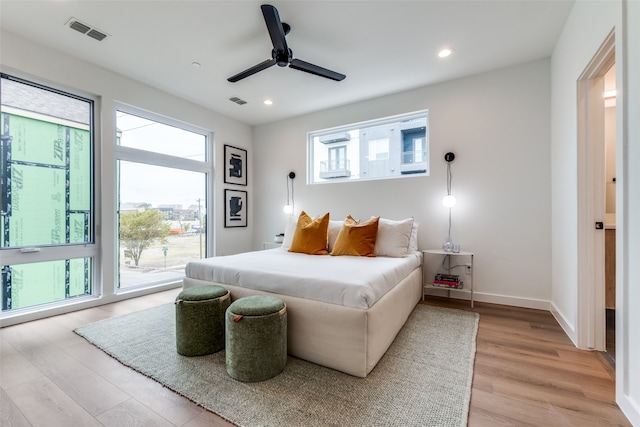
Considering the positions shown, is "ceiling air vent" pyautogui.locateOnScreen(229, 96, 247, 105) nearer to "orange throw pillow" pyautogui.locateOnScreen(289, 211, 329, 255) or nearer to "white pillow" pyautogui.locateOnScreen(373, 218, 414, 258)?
"orange throw pillow" pyautogui.locateOnScreen(289, 211, 329, 255)

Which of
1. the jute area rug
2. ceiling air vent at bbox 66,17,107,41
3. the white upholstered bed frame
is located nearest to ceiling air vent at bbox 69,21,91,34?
ceiling air vent at bbox 66,17,107,41

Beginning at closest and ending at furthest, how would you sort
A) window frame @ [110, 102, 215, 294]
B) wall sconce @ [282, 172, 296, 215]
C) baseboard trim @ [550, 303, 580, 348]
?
baseboard trim @ [550, 303, 580, 348] < window frame @ [110, 102, 215, 294] < wall sconce @ [282, 172, 296, 215]

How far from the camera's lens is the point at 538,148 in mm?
2953

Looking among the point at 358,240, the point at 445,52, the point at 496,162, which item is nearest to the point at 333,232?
the point at 358,240

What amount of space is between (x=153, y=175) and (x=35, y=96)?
135 centimetres

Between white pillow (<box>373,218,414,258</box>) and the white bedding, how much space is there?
0.44ft

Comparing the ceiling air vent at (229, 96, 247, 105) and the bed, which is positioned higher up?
the ceiling air vent at (229, 96, 247, 105)

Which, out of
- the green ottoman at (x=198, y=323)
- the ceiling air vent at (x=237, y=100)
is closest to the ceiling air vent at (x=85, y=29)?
the ceiling air vent at (x=237, y=100)

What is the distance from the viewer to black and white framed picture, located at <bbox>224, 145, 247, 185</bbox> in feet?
15.3

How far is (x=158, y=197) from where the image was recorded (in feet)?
12.6

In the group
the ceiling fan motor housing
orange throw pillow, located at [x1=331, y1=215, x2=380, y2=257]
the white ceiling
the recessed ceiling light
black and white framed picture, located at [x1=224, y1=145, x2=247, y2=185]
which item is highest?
the white ceiling

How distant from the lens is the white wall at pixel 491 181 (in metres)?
2.95

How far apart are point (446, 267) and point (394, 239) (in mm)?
948

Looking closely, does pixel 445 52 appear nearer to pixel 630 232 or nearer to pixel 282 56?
pixel 282 56
